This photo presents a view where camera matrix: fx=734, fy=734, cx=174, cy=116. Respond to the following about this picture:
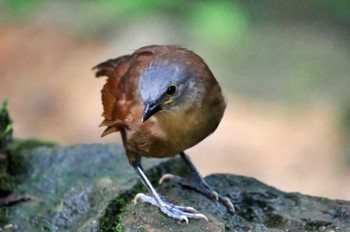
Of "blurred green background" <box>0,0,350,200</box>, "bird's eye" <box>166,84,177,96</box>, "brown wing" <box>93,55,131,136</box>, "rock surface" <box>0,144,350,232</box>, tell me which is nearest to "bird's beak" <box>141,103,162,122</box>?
"bird's eye" <box>166,84,177,96</box>

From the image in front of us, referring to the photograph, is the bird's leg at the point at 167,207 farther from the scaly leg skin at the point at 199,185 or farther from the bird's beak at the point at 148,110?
the bird's beak at the point at 148,110

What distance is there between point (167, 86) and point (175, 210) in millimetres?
642

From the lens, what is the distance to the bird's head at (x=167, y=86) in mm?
3650

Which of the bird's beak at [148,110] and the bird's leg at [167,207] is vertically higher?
the bird's beak at [148,110]

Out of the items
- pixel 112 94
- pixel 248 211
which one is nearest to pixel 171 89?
pixel 112 94

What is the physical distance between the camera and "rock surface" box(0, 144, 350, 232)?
384 centimetres

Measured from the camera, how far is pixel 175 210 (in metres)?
3.79

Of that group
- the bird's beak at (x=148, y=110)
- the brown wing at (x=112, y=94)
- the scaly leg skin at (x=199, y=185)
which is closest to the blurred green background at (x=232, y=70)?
the scaly leg skin at (x=199, y=185)

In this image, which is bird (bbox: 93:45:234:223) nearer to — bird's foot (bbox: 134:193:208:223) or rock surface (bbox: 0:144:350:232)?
bird's foot (bbox: 134:193:208:223)

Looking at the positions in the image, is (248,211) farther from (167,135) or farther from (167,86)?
(167,86)

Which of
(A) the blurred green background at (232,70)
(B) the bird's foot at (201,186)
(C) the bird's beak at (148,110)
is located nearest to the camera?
(C) the bird's beak at (148,110)

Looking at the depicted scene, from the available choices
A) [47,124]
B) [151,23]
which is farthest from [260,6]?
[47,124]

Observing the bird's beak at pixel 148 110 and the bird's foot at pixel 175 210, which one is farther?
the bird's foot at pixel 175 210

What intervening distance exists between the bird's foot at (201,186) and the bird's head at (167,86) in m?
0.57
